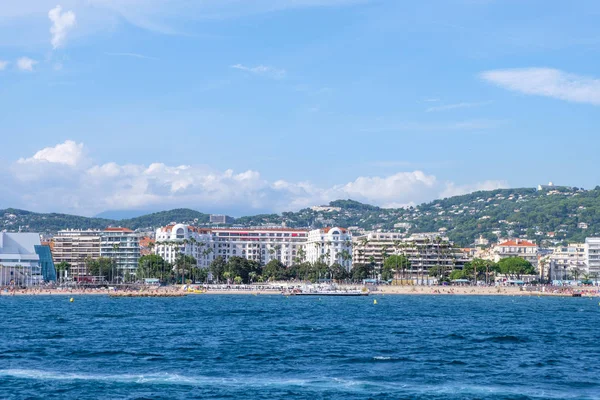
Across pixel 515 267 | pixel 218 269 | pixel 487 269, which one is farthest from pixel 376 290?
pixel 515 267

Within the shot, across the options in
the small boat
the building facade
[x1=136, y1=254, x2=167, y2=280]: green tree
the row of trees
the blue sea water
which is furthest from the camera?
the row of trees

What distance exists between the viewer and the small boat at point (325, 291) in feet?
511

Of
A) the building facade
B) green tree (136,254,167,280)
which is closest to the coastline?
the building facade

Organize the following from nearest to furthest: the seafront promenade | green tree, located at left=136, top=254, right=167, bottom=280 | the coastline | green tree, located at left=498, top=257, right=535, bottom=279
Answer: the coastline < the seafront promenade < green tree, located at left=136, top=254, right=167, bottom=280 < green tree, located at left=498, top=257, right=535, bottom=279

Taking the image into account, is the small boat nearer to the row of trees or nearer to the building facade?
the row of trees

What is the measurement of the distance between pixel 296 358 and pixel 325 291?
10682 cm

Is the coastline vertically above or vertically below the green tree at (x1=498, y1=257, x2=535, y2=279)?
below

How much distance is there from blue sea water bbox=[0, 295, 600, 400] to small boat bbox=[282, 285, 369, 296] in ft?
232

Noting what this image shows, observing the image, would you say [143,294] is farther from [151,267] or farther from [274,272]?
[274,272]

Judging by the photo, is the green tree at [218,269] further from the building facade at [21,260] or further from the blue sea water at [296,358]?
the blue sea water at [296,358]

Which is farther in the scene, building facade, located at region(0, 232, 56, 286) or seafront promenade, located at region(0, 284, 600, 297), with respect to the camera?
building facade, located at region(0, 232, 56, 286)

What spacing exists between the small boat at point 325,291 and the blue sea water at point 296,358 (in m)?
70.8

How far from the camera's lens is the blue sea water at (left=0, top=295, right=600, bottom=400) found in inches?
1606

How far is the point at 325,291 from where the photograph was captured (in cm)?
15788
